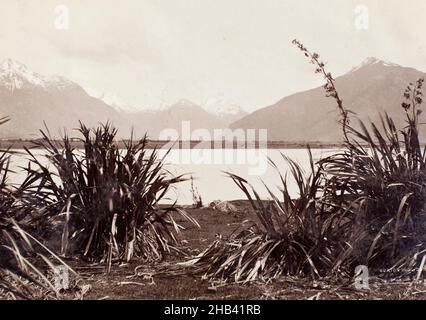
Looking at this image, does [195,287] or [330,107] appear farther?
[330,107]

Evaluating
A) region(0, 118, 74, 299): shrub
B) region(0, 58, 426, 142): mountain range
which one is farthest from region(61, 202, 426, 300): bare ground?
region(0, 58, 426, 142): mountain range

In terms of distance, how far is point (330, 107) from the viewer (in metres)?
158

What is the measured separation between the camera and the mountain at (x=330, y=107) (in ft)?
436

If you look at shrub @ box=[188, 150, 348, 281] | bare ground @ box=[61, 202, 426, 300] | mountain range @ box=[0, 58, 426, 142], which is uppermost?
mountain range @ box=[0, 58, 426, 142]

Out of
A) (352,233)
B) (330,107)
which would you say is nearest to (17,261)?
(352,233)

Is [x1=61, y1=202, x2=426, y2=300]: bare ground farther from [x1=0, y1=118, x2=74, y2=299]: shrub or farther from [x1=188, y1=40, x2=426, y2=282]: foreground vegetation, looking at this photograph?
[x1=0, y1=118, x2=74, y2=299]: shrub

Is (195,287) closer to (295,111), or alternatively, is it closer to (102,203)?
(102,203)

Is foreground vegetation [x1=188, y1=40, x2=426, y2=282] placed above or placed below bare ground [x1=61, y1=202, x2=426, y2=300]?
above

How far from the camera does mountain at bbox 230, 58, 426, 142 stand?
13288cm

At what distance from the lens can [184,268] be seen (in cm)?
614
